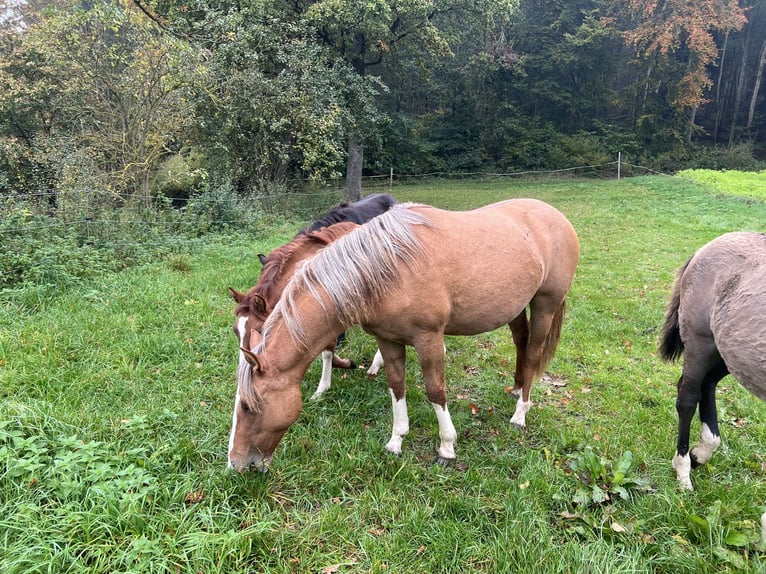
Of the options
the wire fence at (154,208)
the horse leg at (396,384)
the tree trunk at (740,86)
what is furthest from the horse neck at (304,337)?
the tree trunk at (740,86)

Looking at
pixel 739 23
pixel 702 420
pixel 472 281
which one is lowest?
pixel 702 420

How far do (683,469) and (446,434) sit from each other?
4.50ft

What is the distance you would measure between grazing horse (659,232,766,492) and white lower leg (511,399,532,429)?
3.10ft

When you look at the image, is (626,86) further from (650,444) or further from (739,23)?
(650,444)

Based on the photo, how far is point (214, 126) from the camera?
9859mm

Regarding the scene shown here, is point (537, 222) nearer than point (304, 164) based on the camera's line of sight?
Yes

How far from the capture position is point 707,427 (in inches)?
97.7

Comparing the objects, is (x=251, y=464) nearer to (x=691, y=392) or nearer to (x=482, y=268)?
(x=482, y=268)

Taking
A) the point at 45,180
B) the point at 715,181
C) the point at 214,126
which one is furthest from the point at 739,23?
the point at 45,180

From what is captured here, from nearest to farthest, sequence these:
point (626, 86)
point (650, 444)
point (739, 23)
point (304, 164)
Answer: point (650, 444)
point (304, 164)
point (739, 23)
point (626, 86)

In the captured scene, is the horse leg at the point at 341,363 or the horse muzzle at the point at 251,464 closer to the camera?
the horse muzzle at the point at 251,464

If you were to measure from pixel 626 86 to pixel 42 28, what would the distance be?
3197cm

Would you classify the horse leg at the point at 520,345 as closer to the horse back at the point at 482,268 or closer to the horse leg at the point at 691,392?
the horse back at the point at 482,268

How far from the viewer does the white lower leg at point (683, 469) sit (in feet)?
7.84
